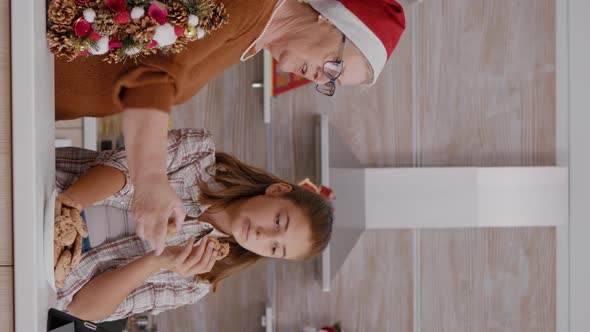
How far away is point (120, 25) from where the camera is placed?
0.80 meters

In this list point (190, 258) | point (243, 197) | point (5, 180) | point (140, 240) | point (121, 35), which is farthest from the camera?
point (243, 197)

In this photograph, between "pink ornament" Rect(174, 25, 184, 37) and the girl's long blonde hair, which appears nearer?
"pink ornament" Rect(174, 25, 184, 37)

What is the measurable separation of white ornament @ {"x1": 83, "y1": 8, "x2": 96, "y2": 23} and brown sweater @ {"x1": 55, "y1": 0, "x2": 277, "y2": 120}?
0.10m

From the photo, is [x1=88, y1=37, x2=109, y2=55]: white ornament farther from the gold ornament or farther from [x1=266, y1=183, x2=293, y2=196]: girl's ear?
[x1=266, y1=183, x2=293, y2=196]: girl's ear

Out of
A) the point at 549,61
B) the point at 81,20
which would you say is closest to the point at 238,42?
the point at 81,20

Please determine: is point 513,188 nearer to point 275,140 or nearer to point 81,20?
point 275,140

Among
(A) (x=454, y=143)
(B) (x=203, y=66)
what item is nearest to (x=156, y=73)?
(B) (x=203, y=66)

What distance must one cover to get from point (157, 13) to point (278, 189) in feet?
2.10

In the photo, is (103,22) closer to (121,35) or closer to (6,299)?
(121,35)

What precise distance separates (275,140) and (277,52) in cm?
108

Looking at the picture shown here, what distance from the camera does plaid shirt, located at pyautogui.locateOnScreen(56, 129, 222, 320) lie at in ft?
3.80

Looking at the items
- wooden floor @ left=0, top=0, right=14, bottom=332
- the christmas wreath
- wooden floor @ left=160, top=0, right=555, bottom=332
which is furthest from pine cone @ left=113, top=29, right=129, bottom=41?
wooden floor @ left=160, top=0, right=555, bottom=332

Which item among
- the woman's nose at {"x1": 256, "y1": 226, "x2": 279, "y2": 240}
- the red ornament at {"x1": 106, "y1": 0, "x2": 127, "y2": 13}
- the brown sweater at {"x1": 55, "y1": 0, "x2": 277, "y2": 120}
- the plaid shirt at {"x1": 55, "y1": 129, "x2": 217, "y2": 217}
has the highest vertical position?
the red ornament at {"x1": 106, "y1": 0, "x2": 127, "y2": 13}

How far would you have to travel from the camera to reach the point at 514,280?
2.06m
